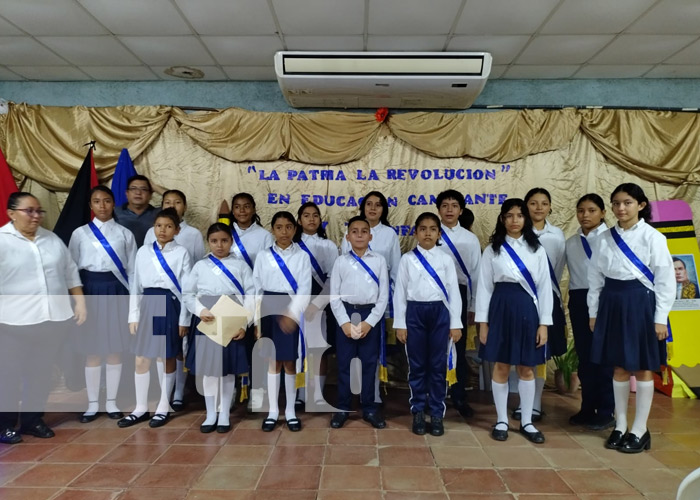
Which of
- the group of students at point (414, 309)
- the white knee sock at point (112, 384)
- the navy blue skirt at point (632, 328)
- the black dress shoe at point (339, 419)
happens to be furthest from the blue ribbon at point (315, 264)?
the navy blue skirt at point (632, 328)

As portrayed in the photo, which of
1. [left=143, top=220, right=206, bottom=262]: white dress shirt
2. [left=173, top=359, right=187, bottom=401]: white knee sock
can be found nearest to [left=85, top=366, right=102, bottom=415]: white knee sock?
[left=173, top=359, right=187, bottom=401]: white knee sock

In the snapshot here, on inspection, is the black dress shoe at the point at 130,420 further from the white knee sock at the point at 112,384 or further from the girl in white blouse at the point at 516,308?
the girl in white blouse at the point at 516,308

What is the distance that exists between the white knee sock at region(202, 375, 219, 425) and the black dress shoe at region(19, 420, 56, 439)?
0.88 m

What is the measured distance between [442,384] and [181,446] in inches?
60.2

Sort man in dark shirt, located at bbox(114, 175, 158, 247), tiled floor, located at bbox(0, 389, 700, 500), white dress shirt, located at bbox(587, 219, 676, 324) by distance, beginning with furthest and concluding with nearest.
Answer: man in dark shirt, located at bbox(114, 175, 158, 247)
white dress shirt, located at bbox(587, 219, 676, 324)
tiled floor, located at bbox(0, 389, 700, 500)

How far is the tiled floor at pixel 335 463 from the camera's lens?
199 cm

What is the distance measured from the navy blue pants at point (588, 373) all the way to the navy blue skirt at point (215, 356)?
2.14 m

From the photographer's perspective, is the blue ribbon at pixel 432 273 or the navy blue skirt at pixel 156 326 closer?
the blue ribbon at pixel 432 273

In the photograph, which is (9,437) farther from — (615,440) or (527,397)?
(615,440)

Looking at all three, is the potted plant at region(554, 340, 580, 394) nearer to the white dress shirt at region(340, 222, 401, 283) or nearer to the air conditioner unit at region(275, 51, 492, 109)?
the white dress shirt at region(340, 222, 401, 283)

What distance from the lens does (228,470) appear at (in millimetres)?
2182

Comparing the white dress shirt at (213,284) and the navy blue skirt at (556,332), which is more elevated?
the white dress shirt at (213,284)

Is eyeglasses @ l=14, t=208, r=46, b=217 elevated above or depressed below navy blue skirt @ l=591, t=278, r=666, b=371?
above

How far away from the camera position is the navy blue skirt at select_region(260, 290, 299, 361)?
2.72 meters
